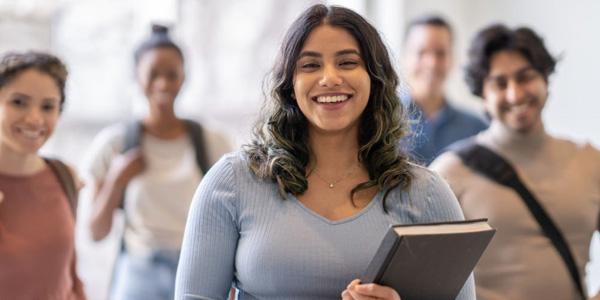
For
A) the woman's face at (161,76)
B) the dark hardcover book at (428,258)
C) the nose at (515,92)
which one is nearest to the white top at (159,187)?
the woman's face at (161,76)

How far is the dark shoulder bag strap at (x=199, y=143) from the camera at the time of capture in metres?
3.25

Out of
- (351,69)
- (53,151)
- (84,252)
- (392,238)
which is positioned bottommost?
(84,252)

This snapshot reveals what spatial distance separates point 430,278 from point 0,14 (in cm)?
269

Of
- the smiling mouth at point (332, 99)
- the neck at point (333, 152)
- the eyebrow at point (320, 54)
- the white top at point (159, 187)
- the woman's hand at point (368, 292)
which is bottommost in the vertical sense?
the white top at point (159, 187)

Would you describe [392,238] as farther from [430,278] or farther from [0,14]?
[0,14]

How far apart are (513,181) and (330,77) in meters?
0.97

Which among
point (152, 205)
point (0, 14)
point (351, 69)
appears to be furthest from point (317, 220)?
point (0, 14)

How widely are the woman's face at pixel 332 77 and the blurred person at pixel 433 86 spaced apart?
1.50m

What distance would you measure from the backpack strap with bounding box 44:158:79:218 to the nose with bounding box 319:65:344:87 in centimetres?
93

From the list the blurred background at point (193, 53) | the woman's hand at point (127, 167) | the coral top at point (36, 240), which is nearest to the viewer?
the coral top at point (36, 240)

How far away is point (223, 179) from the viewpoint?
1.94 meters

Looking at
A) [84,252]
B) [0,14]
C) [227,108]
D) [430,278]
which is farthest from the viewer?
[227,108]

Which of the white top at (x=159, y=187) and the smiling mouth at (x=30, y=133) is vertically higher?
the smiling mouth at (x=30, y=133)

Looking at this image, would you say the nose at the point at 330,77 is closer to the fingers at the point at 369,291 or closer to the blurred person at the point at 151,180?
the fingers at the point at 369,291
